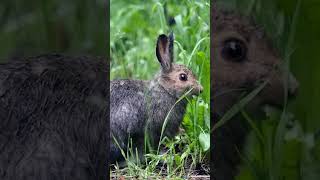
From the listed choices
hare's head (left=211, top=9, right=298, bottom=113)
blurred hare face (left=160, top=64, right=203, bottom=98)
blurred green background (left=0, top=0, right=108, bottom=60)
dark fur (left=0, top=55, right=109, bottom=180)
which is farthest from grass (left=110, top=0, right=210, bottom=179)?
blurred green background (left=0, top=0, right=108, bottom=60)

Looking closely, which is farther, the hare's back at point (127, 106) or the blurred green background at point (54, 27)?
the hare's back at point (127, 106)

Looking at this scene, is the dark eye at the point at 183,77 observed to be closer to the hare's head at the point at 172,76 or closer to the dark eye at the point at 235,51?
the hare's head at the point at 172,76

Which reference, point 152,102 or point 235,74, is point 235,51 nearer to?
point 235,74

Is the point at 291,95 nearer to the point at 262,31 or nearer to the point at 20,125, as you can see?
the point at 262,31

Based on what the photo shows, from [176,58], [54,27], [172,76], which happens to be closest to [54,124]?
[54,27]

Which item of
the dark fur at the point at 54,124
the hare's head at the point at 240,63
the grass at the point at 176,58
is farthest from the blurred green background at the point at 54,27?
the grass at the point at 176,58

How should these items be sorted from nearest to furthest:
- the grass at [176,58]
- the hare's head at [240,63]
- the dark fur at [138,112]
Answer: the hare's head at [240,63] → the grass at [176,58] → the dark fur at [138,112]

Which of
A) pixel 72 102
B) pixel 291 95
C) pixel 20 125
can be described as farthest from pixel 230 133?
pixel 20 125
